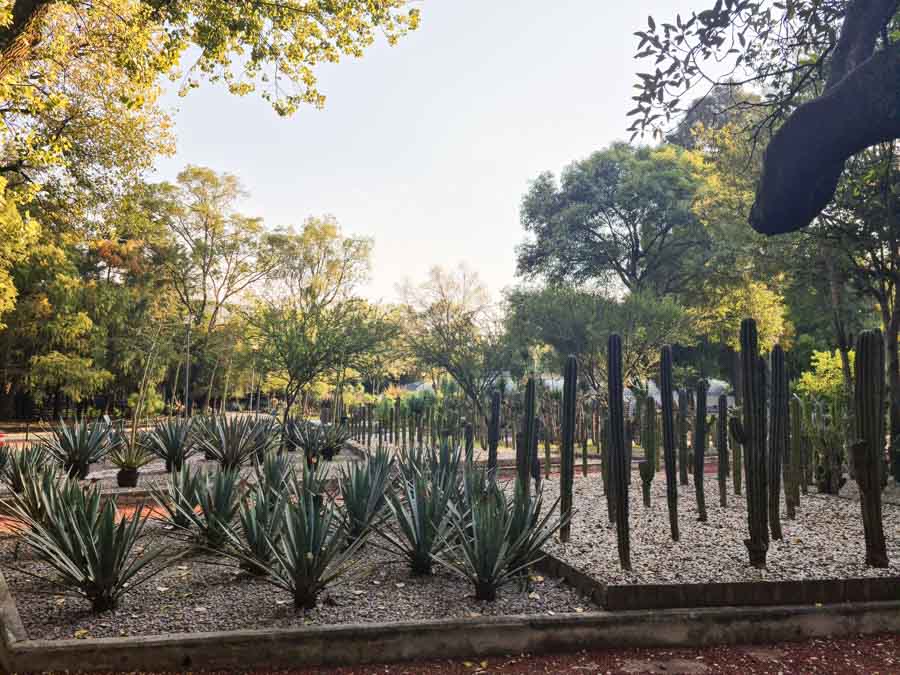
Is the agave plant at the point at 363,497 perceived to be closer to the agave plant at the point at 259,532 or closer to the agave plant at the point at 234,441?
the agave plant at the point at 259,532

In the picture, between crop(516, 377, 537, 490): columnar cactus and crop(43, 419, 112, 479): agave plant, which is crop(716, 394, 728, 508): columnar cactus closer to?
crop(516, 377, 537, 490): columnar cactus

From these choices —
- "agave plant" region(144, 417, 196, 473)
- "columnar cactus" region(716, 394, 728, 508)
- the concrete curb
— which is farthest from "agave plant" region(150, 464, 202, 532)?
"columnar cactus" region(716, 394, 728, 508)

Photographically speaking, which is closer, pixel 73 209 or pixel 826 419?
pixel 826 419

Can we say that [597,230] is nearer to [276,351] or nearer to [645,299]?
[645,299]

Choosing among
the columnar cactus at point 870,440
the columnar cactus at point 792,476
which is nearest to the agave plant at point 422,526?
the columnar cactus at point 870,440

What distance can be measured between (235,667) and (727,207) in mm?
15294

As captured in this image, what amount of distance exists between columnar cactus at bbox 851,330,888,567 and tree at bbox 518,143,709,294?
28022mm

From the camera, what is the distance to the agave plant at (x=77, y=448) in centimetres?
961

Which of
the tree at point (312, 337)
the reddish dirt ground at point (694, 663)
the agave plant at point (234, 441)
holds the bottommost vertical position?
the reddish dirt ground at point (694, 663)

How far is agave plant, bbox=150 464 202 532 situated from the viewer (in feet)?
17.3

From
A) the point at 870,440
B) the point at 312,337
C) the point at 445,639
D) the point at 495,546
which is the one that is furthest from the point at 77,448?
the point at 870,440

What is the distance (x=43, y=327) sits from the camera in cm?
2733

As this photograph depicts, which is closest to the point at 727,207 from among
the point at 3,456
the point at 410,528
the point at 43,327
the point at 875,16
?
the point at 875,16

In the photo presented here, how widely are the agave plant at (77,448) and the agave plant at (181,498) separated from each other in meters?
4.77
